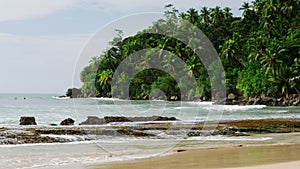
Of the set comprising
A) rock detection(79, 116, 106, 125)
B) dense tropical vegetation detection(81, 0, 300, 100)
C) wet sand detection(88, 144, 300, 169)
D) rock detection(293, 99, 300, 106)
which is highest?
dense tropical vegetation detection(81, 0, 300, 100)

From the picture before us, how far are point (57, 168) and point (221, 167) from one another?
338cm

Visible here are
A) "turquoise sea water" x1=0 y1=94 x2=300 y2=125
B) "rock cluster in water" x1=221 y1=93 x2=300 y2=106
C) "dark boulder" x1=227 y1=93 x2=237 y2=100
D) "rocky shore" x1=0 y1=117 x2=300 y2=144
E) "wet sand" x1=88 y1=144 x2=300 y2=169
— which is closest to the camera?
"wet sand" x1=88 y1=144 x2=300 y2=169

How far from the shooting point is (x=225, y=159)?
34.9ft

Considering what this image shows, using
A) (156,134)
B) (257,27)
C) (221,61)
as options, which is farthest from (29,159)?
(257,27)

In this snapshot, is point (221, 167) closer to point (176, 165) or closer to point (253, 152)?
point (176, 165)

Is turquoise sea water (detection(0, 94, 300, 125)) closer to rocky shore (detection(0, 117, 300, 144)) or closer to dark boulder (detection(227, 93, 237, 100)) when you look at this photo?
rocky shore (detection(0, 117, 300, 144))

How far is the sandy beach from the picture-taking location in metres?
9.59

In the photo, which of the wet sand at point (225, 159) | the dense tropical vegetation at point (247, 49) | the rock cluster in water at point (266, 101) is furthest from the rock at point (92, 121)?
the rock cluster in water at point (266, 101)

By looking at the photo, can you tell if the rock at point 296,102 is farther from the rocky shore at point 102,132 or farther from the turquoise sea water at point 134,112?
the rocky shore at point 102,132

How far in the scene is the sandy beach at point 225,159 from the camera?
959 centimetres

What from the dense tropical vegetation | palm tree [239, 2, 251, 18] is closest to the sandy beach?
the dense tropical vegetation

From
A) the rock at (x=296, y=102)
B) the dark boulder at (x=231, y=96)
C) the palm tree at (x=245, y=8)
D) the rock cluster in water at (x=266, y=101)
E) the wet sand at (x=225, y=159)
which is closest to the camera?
the wet sand at (x=225, y=159)

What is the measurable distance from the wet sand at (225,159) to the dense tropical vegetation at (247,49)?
110 ft

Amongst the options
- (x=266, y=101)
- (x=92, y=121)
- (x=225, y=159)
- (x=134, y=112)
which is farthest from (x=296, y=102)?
(x=225, y=159)
